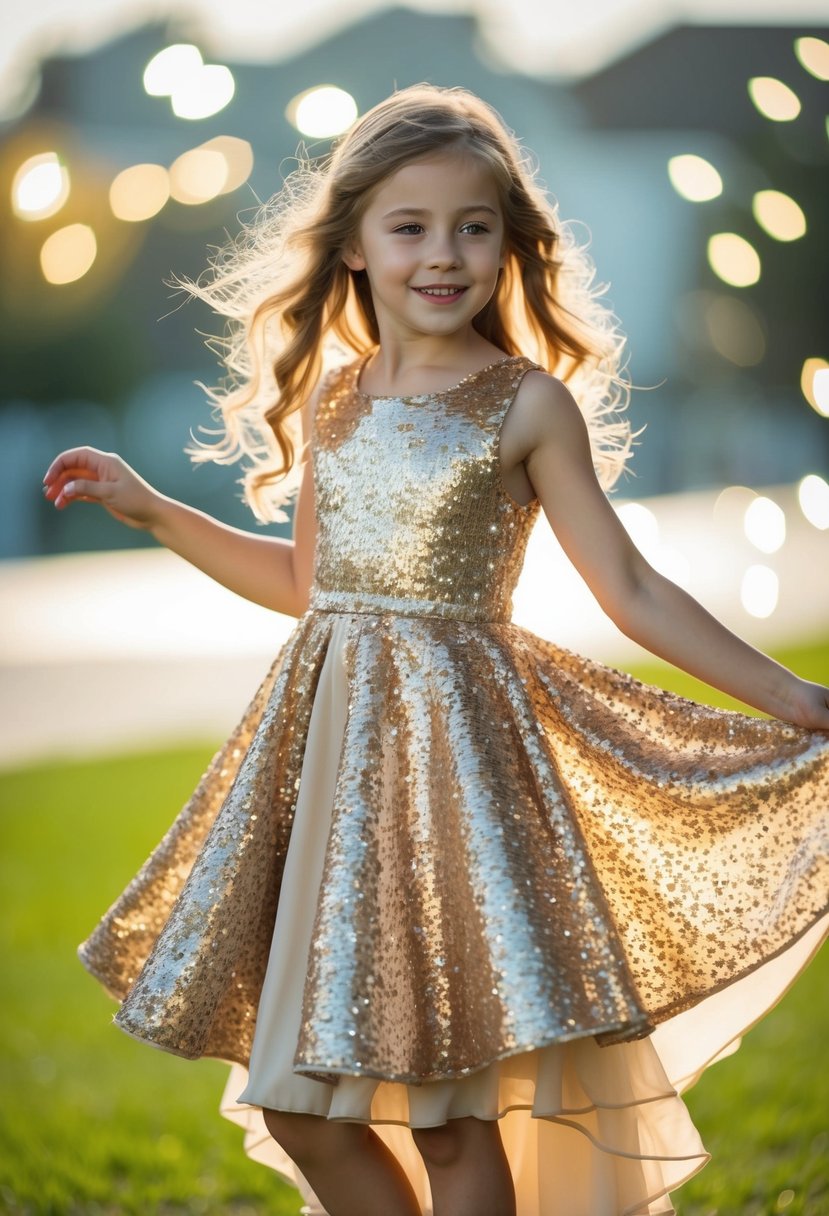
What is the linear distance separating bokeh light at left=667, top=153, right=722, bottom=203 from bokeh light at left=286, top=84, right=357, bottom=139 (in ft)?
2.28

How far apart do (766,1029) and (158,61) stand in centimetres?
328

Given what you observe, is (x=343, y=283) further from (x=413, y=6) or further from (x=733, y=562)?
(x=413, y=6)

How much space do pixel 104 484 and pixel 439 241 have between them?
725 millimetres

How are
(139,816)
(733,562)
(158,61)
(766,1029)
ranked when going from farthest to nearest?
(733,562) → (139,816) → (766,1029) → (158,61)

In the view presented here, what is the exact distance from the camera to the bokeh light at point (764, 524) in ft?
9.36

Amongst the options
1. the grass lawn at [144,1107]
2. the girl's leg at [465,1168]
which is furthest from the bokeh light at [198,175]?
the grass lawn at [144,1107]

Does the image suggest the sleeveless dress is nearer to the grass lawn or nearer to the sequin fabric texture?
the sequin fabric texture

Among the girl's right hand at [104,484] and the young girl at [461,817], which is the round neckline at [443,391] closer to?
the young girl at [461,817]

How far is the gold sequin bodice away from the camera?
2.18 m

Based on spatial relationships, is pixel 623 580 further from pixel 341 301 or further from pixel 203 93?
pixel 203 93

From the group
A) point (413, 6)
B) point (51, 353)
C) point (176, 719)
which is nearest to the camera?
point (176, 719)

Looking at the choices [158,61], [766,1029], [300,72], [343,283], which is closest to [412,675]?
[343,283]

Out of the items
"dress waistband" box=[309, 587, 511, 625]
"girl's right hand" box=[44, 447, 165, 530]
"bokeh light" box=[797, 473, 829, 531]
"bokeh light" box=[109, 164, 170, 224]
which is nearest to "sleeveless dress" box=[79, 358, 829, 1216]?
"dress waistband" box=[309, 587, 511, 625]

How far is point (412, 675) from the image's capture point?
2107 millimetres
